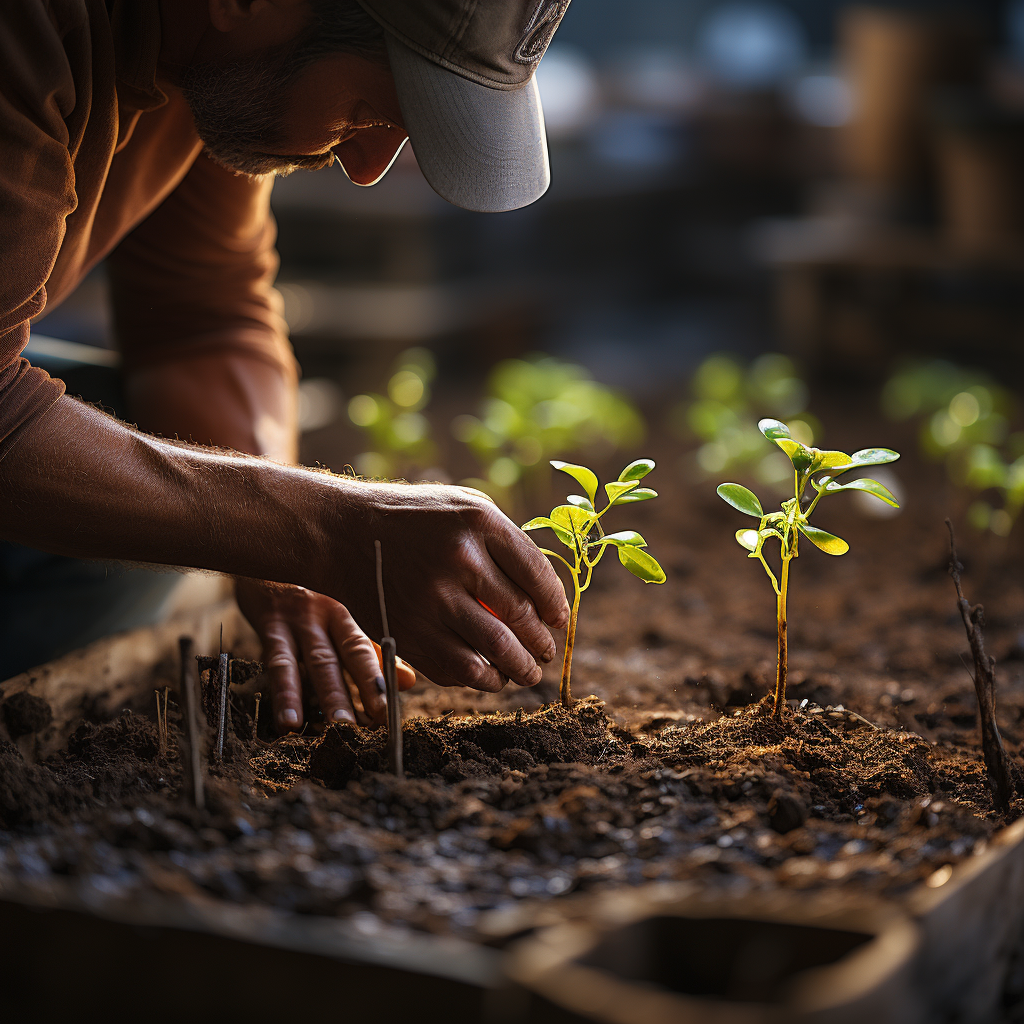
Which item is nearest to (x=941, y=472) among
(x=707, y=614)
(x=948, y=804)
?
(x=707, y=614)

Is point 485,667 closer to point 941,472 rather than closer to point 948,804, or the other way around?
point 948,804

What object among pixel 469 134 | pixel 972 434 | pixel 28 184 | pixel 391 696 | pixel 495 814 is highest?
pixel 972 434

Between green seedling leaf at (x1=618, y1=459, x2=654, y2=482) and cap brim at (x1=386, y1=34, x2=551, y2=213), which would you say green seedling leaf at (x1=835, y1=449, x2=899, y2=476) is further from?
cap brim at (x1=386, y1=34, x2=551, y2=213)

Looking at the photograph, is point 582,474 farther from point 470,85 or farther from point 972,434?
point 972,434

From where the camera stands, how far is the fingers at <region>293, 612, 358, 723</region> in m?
1.58

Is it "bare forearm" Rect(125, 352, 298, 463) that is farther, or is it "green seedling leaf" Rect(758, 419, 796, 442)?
"bare forearm" Rect(125, 352, 298, 463)

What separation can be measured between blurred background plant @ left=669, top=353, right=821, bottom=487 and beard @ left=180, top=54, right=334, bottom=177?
141 cm

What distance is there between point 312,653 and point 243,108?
838 millimetres

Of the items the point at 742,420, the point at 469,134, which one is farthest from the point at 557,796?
the point at 742,420

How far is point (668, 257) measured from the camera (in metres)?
7.81

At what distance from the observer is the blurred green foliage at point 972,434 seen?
2.29m

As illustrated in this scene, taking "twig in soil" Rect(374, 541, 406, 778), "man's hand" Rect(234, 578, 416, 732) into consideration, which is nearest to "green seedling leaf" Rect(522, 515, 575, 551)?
"twig in soil" Rect(374, 541, 406, 778)

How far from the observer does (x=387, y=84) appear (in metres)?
1.44

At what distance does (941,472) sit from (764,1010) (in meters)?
2.99
